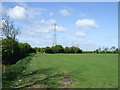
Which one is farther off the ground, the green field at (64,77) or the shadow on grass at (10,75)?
the green field at (64,77)

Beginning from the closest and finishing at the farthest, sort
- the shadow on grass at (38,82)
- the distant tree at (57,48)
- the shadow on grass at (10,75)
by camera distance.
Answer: the shadow on grass at (38,82)
the shadow on grass at (10,75)
the distant tree at (57,48)

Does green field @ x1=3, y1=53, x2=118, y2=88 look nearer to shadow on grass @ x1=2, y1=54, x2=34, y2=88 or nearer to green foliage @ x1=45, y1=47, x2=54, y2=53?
shadow on grass @ x1=2, y1=54, x2=34, y2=88

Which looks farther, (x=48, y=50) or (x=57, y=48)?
(x=57, y=48)

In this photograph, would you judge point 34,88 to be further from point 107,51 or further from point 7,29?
point 107,51

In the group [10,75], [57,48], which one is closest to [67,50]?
[57,48]

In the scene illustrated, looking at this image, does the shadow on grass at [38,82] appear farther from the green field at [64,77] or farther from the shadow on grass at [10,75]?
the shadow on grass at [10,75]

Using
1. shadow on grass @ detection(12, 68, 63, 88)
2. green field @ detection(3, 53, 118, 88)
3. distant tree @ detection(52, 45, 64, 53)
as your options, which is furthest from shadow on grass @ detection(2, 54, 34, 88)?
distant tree @ detection(52, 45, 64, 53)

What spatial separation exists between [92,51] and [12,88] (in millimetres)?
83716

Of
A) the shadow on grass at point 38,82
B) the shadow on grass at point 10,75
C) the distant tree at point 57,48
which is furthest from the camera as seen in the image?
the distant tree at point 57,48

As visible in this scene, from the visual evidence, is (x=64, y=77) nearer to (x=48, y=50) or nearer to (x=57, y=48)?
(x=48, y=50)

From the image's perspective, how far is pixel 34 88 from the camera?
18.5 ft

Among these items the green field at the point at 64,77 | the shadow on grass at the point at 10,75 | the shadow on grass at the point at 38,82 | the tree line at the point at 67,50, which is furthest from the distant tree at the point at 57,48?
the shadow on grass at the point at 38,82

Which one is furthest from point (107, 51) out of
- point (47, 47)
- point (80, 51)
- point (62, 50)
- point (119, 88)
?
point (119, 88)

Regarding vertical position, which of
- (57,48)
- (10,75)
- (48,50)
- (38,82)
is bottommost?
(10,75)
